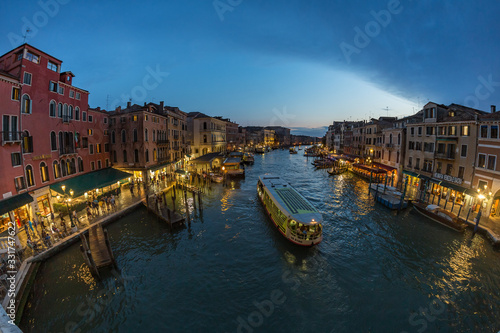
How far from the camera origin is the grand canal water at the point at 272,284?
12180 millimetres

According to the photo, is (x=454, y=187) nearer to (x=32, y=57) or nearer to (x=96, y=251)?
(x=96, y=251)

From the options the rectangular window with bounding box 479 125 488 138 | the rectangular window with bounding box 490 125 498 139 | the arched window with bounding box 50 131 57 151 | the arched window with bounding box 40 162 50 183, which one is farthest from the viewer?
the rectangular window with bounding box 479 125 488 138

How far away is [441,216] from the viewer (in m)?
23.1

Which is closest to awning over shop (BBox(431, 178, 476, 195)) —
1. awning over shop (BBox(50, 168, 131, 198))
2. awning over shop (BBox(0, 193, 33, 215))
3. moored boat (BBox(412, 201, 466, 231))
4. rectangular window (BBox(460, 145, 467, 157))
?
moored boat (BBox(412, 201, 466, 231))

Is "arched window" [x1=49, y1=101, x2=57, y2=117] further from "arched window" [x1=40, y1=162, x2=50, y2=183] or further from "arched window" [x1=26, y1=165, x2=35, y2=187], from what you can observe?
"arched window" [x1=26, y1=165, x2=35, y2=187]

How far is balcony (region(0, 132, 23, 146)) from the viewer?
55.9ft

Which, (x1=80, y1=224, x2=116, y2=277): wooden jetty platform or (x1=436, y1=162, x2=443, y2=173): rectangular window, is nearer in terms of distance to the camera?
(x1=80, y1=224, x2=116, y2=277): wooden jetty platform

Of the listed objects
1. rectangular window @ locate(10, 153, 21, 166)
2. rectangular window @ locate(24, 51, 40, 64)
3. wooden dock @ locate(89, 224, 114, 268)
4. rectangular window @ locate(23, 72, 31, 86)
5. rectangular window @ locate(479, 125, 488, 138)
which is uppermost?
rectangular window @ locate(24, 51, 40, 64)

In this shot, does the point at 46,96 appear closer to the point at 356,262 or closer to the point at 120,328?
the point at 120,328

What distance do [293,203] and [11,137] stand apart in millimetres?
23388

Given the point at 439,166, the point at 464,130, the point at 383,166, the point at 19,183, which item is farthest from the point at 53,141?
the point at 383,166

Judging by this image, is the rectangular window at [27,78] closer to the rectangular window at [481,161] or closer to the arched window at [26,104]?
the arched window at [26,104]

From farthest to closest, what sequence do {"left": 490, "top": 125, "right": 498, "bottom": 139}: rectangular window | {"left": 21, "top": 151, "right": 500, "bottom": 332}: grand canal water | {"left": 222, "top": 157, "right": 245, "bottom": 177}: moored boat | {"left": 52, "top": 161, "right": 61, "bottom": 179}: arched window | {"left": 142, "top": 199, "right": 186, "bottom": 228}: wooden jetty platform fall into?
{"left": 222, "top": 157, "right": 245, "bottom": 177}: moored boat < {"left": 52, "top": 161, "right": 61, "bottom": 179}: arched window < {"left": 142, "top": 199, "right": 186, "bottom": 228}: wooden jetty platform < {"left": 490, "top": 125, "right": 498, "bottom": 139}: rectangular window < {"left": 21, "top": 151, "right": 500, "bottom": 332}: grand canal water

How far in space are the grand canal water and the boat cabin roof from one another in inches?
114
